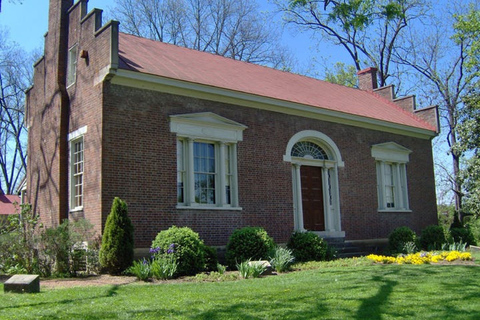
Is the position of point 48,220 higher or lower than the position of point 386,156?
lower

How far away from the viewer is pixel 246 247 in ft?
43.8

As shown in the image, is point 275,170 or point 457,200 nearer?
point 275,170

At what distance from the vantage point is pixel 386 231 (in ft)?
63.6

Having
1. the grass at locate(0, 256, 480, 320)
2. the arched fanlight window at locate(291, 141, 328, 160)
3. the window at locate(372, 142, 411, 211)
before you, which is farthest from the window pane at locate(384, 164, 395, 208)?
the grass at locate(0, 256, 480, 320)

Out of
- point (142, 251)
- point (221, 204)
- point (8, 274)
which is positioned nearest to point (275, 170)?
point (221, 204)

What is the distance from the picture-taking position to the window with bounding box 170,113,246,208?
46.8ft

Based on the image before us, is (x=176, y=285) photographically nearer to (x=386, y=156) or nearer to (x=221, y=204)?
(x=221, y=204)

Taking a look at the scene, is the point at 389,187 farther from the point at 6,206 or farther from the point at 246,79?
the point at 6,206

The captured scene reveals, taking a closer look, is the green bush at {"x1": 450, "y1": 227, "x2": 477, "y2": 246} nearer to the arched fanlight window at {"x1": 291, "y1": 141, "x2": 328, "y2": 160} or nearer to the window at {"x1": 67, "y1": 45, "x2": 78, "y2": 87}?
the arched fanlight window at {"x1": 291, "y1": 141, "x2": 328, "y2": 160}

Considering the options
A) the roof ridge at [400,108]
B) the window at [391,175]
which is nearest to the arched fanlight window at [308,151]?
the window at [391,175]

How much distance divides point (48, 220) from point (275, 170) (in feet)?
23.3

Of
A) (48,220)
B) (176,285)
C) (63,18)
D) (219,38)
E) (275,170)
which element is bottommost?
(176,285)

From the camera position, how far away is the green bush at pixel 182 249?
38.6 ft

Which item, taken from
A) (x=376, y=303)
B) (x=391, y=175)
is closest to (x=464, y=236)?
(x=391, y=175)
